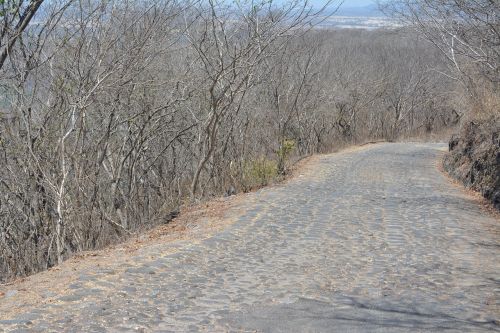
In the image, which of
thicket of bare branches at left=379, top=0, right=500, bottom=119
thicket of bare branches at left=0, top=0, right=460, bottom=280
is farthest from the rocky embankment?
thicket of bare branches at left=0, top=0, right=460, bottom=280

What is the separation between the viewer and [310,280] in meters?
7.47

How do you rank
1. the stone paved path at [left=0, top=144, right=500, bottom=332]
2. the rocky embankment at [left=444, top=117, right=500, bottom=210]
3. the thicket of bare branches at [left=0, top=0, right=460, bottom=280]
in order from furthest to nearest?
the rocky embankment at [left=444, top=117, right=500, bottom=210], the thicket of bare branches at [left=0, top=0, right=460, bottom=280], the stone paved path at [left=0, top=144, right=500, bottom=332]

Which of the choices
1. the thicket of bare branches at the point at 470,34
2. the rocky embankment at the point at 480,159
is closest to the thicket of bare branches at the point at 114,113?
the thicket of bare branches at the point at 470,34

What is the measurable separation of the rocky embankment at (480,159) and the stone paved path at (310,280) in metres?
1.88

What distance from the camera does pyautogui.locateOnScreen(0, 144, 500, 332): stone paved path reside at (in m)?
5.83

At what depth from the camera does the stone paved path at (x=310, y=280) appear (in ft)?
19.1

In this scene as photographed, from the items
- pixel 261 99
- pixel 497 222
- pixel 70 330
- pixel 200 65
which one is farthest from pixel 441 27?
pixel 261 99

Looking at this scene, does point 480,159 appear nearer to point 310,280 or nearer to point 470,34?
point 470,34

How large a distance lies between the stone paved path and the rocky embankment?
73.9 inches

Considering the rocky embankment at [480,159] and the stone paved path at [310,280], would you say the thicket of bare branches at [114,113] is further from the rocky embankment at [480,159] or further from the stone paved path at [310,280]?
the rocky embankment at [480,159]

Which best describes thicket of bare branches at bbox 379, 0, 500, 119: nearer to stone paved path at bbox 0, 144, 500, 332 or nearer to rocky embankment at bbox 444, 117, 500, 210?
rocky embankment at bbox 444, 117, 500, 210

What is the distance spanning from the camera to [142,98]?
592 inches

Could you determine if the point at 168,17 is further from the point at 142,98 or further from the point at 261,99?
the point at 261,99

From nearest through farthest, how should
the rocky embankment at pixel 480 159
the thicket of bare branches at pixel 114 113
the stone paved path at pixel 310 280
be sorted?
the stone paved path at pixel 310 280
the thicket of bare branches at pixel 114 113
the rocky embankment at pixel 480 159
